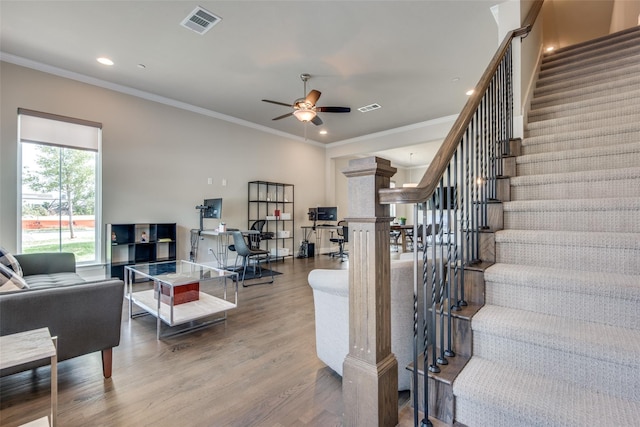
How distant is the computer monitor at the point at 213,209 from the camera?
16.9ft

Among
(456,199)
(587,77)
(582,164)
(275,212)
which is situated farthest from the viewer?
(275,212)

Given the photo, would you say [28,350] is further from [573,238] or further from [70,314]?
[573,238]

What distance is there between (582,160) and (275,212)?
18.2 feet

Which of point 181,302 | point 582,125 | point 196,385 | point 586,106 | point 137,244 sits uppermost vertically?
point 586,106

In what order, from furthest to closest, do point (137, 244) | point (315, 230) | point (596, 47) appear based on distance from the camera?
point (315, 230) → point (137, 244) → point (596, 47)

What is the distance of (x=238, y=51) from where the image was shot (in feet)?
11.8

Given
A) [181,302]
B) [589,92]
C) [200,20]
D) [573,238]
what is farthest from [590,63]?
[181,302]

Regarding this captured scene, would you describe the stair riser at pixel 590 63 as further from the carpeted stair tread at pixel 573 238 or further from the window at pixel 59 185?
the window at pixel 59 185

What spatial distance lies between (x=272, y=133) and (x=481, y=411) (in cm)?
657

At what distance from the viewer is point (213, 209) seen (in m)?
5.29

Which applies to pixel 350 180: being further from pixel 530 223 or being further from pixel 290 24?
pixel 290 24

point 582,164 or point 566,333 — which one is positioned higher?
point 582,164

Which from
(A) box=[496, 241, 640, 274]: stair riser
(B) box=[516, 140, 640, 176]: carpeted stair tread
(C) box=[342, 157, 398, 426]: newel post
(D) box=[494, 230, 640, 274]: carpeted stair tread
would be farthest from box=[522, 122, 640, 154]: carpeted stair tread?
(C) box=[342, 157, 398, 426]: newel post

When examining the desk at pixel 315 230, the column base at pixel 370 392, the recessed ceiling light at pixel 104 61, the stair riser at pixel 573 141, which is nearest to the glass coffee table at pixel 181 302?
the column base at pixel 370 392
